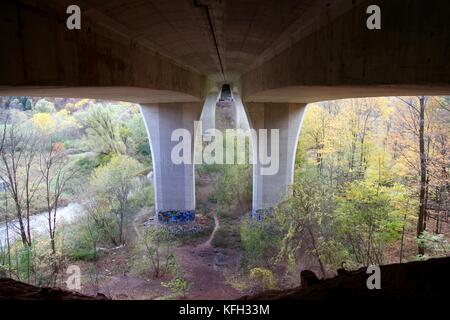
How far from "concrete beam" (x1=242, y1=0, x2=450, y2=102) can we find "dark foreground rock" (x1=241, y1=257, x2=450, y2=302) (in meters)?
2.10

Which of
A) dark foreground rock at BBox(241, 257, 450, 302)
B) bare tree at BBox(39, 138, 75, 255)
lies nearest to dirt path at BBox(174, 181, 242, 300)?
bare tree at BBox(39, 138, 75, 255)

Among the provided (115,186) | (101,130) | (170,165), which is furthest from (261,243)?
(101,130)

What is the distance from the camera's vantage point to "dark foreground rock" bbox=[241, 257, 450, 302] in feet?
10.4

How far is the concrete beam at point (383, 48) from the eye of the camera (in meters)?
3.37

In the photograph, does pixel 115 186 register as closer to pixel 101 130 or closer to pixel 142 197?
pixel 142 197

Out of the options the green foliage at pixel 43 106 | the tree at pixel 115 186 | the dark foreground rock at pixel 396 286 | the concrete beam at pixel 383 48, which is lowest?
the tree at pixel 115 186

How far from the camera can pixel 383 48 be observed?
3.96m

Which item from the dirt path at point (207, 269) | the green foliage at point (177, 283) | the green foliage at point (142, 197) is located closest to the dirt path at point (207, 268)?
the dirt path at point (207, 269)

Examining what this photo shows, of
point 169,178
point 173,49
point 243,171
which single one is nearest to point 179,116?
point 169,178

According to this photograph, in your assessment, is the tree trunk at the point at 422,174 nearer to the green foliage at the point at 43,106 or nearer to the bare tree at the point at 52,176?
the bare tree at the point at 52,176

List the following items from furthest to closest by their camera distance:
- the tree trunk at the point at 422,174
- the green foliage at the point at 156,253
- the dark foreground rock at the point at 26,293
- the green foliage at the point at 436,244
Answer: the tree trunk at the point at 422,174 → the green foliage at the point at 156,253 → the green foliage at the point at 436,244 → the dark foreground rock at the point at 26,293

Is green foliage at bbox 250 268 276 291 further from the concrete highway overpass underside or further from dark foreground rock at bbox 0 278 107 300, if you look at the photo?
dark foreground rock at bbox 0 278 107 300

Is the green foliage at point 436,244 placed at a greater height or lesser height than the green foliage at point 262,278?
greater

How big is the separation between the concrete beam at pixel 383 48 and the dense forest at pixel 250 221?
5506 mm
